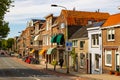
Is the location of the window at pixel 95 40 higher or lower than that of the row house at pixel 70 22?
lower

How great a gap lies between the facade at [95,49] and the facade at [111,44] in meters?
1.33

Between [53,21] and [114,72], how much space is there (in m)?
39.5

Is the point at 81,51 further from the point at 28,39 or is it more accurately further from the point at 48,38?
the point at 28,39

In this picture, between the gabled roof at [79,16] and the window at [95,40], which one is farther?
the gabled roof at [79,16]

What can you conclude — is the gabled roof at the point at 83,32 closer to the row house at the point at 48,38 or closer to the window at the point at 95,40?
the window at the point at 95,40

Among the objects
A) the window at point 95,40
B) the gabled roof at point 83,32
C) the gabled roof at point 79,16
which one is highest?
the gabled roof at point 79,16

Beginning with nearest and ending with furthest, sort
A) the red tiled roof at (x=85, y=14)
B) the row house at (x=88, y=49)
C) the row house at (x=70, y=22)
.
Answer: the row house at (x=88, y=49), the row house at (x=70, y=22), the red tiled roof at (x=85, y=14)

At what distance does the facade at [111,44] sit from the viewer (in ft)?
132

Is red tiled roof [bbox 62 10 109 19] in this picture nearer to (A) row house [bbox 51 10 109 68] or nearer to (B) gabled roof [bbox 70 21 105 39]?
(A) row house [bbox 51 10 109 68]

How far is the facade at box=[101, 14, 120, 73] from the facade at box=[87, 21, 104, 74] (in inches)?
52.4

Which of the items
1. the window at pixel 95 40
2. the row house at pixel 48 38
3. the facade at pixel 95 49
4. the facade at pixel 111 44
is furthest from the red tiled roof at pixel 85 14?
the facade at pixel 111 44

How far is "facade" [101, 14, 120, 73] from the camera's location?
40.1m

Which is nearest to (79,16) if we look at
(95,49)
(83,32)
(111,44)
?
(83,32)

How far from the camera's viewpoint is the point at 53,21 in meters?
78.1
